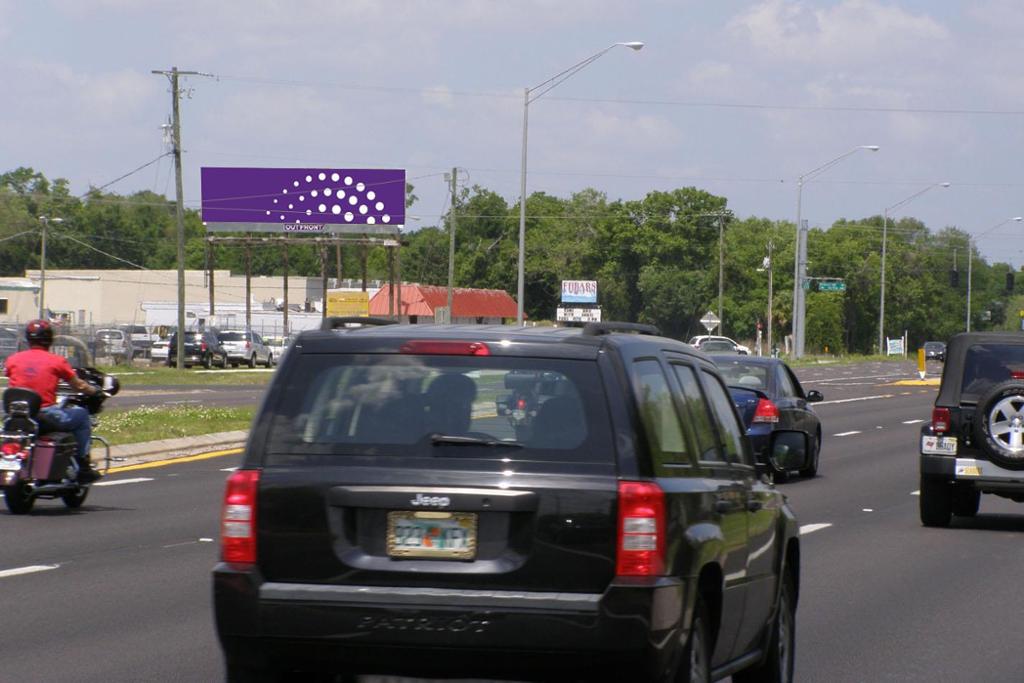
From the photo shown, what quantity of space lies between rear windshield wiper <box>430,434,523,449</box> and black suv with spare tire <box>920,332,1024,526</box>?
1024cm

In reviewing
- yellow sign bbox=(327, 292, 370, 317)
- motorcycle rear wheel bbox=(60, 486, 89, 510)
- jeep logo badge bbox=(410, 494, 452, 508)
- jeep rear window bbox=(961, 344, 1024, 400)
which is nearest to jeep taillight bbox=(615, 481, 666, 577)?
jeep logo badge bbox=(410, 494, 452, 508)

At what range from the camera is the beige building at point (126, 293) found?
115438 millimetres

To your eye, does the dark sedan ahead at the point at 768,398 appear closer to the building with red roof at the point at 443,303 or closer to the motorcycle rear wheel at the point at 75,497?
the motorcycle rear wheel at the point at 75,497

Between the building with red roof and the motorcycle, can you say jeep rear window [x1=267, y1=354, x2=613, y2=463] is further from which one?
the building with red roof

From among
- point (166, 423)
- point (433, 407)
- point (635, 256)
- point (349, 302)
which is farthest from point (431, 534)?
point (635, 256)

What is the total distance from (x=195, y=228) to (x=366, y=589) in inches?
7128

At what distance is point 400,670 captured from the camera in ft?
20.0

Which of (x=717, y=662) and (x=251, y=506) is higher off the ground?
(x=251, y=506)

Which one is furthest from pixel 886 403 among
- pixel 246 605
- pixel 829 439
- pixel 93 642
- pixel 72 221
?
pixel 72 221

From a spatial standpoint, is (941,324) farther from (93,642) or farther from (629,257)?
(93,642)

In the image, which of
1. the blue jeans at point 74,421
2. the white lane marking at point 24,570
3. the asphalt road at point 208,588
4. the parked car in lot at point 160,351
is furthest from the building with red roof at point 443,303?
the white lane marking at point 24,570

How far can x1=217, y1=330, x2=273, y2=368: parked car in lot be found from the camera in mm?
72625

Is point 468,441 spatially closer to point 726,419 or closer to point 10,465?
point 726,419

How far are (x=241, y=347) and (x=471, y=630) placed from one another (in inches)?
2671
